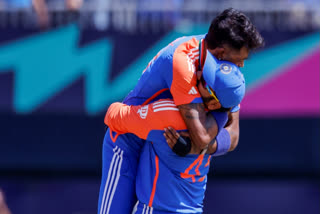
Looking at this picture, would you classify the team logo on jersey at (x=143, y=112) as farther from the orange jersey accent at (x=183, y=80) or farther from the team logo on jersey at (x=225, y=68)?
the team logo on jersey at (x=225, y=68)

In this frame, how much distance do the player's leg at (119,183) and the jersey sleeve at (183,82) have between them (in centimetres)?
49

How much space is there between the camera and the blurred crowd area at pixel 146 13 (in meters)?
5.85

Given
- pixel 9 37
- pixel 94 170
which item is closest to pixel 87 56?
pixel 9 37

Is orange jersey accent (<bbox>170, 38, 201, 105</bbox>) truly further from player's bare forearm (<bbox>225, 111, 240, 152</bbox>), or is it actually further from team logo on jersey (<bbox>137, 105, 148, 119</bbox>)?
player's bare forearm (<bbox>225, 111, 240, 152</bbox>)

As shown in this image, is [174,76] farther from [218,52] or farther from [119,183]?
[119,183]

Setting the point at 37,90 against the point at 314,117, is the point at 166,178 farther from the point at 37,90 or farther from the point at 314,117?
the point at 314,117

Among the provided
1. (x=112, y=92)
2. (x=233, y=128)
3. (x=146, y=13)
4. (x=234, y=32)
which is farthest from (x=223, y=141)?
(x=146, y=13)

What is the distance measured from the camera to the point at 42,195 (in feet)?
17.9

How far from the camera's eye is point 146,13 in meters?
6.21

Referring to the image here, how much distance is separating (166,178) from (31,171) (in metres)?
4.47

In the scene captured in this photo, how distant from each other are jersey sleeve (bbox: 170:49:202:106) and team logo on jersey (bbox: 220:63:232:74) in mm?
151

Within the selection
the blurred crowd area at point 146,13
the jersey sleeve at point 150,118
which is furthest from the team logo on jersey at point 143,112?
the blurred crowd area at point 146,13

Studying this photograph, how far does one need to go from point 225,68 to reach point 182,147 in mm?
450

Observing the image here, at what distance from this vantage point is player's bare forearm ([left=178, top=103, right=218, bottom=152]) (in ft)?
7.02
